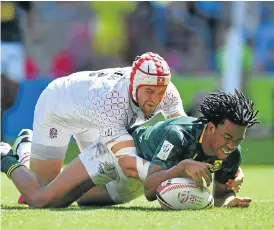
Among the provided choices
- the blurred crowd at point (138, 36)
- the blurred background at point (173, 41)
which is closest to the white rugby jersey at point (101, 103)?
the blurred background at point (173, 41)

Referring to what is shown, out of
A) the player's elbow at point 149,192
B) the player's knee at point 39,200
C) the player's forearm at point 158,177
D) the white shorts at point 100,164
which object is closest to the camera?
the player's forearm at point 158,177

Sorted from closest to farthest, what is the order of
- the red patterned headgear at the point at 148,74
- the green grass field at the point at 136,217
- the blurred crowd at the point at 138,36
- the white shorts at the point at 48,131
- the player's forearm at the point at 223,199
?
the green grass field at the point at 136,217, the red patterned headgear at the point at 148,74, the player's forearm at the point at 223,199, the white shorts at the point at 48,131, the blurred crowd at the point at 138,36

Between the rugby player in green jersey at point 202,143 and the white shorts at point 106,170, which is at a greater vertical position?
the rugby player in green jersey at point 202,143

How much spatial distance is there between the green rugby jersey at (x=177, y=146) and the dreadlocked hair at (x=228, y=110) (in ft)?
0.50

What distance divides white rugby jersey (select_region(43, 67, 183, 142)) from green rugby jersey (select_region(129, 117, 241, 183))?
228mm

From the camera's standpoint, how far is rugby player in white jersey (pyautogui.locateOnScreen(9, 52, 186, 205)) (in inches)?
338

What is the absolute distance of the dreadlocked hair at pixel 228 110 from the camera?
8.16 metres

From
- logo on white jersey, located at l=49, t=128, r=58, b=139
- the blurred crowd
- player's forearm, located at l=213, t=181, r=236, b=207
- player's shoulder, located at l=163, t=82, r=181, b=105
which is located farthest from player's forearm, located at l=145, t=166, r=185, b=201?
the blurred crowd

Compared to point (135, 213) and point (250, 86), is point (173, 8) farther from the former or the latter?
point (135, 213)

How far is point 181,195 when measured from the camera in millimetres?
8156

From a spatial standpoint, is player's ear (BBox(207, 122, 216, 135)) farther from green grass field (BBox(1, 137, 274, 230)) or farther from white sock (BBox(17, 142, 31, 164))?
white sock (BBox(17, 142, 31, 164))

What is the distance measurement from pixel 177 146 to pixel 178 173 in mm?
240

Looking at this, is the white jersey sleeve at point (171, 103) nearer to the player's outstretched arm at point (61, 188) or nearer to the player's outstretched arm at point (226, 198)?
the player's outstretched arm at point (226, 198)

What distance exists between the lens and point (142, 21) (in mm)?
24234
